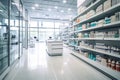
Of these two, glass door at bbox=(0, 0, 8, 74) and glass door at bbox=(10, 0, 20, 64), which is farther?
glass door at bbox=(10, 0, 20, 64)

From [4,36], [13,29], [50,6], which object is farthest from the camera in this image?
[50,6]

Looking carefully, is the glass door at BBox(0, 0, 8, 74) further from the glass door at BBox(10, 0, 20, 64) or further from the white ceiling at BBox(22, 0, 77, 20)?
the white ceiling at BBox(22, 0, 77, 20)

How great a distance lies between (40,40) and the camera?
20828 millimetres

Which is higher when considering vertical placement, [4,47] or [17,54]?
[4,47]

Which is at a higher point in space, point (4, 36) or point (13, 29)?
point (13, 29)

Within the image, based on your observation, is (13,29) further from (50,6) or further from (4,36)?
(50,6)

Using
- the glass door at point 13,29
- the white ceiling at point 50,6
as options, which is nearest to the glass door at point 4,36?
the glass door at point 13,29

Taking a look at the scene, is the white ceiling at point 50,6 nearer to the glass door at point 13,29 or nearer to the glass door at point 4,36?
the glass door at point 13,29

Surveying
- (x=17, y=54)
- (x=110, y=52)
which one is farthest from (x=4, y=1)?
(x=110, y=52)

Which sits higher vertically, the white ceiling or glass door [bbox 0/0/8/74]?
the white ceiling

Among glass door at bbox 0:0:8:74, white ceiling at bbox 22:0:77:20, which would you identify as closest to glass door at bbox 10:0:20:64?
glass door at bbox 0:0:8:74

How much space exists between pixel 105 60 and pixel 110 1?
174 centimetres

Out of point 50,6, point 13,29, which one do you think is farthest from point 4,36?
point 50,6

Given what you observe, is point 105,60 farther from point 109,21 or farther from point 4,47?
point 4,47
